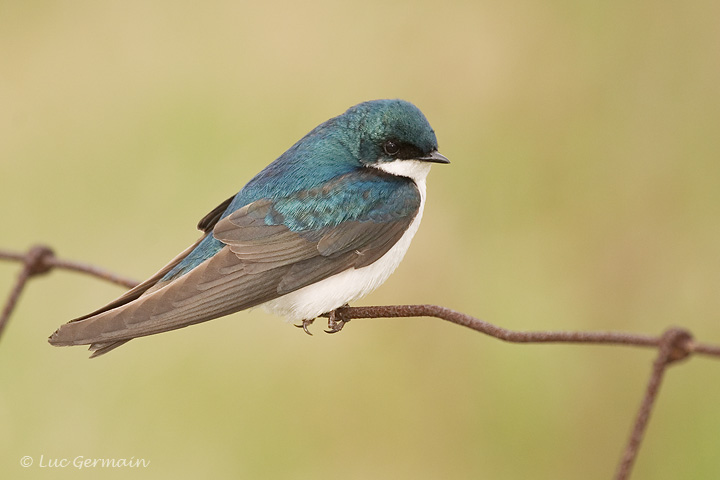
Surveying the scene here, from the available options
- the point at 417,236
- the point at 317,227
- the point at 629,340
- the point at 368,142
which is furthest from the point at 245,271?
the point at 417,236

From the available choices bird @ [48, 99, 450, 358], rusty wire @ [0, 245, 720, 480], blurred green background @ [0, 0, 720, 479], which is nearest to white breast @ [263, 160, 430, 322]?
bird @ [48, 99, 450, 358]

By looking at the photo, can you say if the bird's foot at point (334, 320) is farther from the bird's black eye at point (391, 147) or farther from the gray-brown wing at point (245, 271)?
the bird's black eye at point (391, 147)

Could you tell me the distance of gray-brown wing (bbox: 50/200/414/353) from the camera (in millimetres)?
1827

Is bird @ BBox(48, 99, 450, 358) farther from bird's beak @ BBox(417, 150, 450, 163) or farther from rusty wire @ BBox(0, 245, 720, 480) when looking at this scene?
rusty wire @ BBox(0, 245, 720, 480)

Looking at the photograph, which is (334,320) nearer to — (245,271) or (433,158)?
(245,271)

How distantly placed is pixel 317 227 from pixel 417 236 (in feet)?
4.29

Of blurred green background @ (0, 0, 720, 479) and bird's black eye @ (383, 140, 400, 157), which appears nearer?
bird's black eye @ (383, 140, 400, 157)

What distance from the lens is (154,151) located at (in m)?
3.80

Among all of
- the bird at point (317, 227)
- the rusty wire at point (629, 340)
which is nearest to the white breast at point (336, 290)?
the bird at point (317, 227)

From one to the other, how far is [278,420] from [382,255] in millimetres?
1180

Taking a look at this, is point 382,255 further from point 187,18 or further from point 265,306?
point 187,18

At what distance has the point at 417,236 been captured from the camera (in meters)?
3.40

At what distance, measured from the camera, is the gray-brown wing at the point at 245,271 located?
5.99ft

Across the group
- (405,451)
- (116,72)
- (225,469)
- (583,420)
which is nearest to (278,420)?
(225,469)
